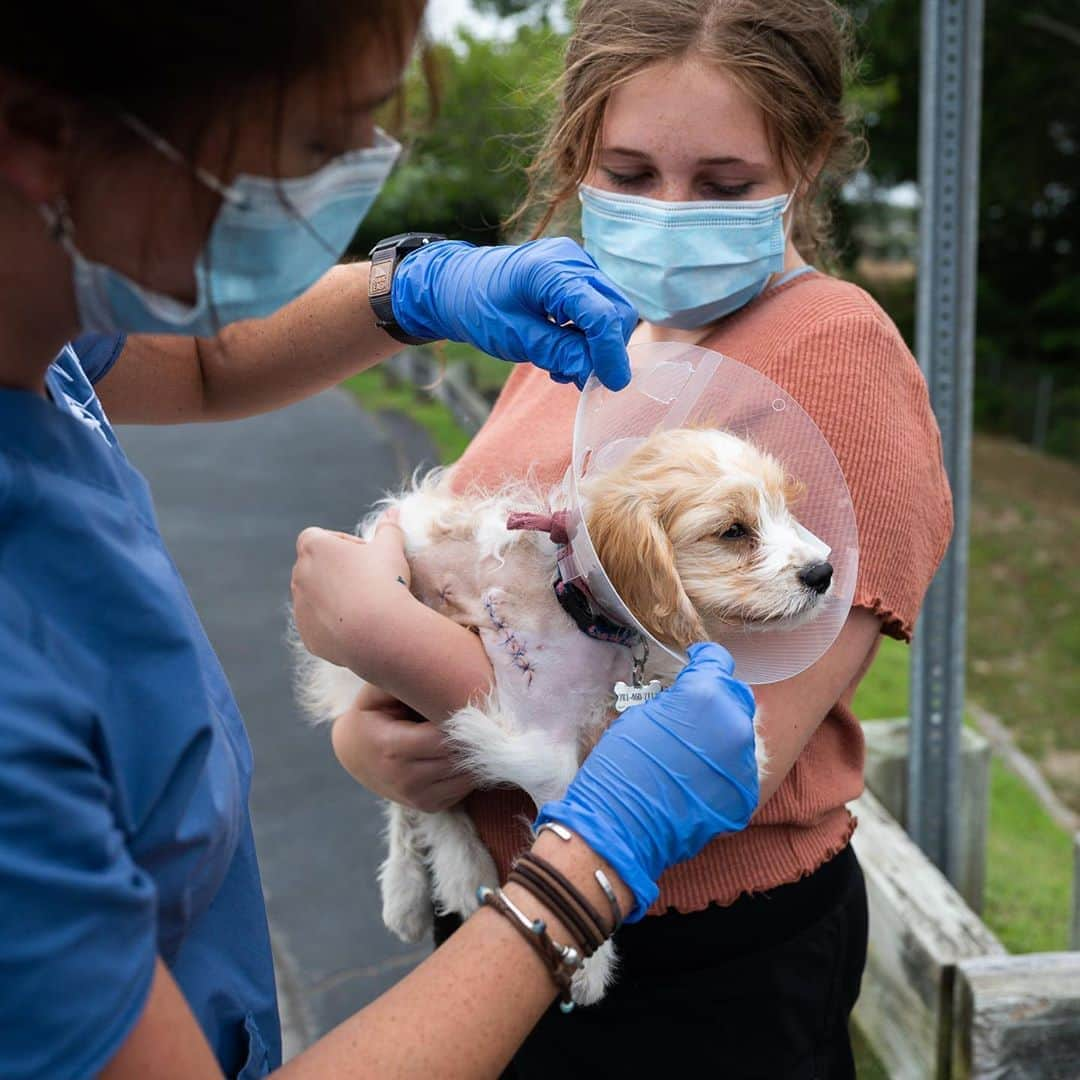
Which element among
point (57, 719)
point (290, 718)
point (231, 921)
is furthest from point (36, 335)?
point (290, 718)

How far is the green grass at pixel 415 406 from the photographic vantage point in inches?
510

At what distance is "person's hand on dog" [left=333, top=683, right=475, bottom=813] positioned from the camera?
206 cm

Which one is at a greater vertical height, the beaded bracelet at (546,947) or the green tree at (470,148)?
the green tree at (470,148)

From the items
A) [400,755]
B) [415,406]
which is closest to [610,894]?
[400,755]

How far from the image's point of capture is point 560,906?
1.32 m

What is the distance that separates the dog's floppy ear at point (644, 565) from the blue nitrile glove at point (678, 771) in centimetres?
23

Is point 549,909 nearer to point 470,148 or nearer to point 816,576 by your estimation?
point 816,576

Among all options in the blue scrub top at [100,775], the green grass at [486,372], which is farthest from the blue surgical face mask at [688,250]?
the green grass at [486,372]

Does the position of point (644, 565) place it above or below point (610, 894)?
above

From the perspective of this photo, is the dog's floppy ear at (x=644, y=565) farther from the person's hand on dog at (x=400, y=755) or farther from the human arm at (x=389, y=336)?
the person's hand on dog at (x=400, y=755)

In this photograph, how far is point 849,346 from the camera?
1.90 meters

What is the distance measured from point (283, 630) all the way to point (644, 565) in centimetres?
661

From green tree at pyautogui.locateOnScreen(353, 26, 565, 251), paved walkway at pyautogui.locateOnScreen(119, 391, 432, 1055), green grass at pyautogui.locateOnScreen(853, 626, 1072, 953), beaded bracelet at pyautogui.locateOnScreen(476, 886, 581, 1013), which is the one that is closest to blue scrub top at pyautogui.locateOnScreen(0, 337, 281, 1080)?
beaded bracelet at pyautogui.locateOnScreen(476, 886, 581, 1013)

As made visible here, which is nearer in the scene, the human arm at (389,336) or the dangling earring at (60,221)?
the dangling earring at (60,221)
